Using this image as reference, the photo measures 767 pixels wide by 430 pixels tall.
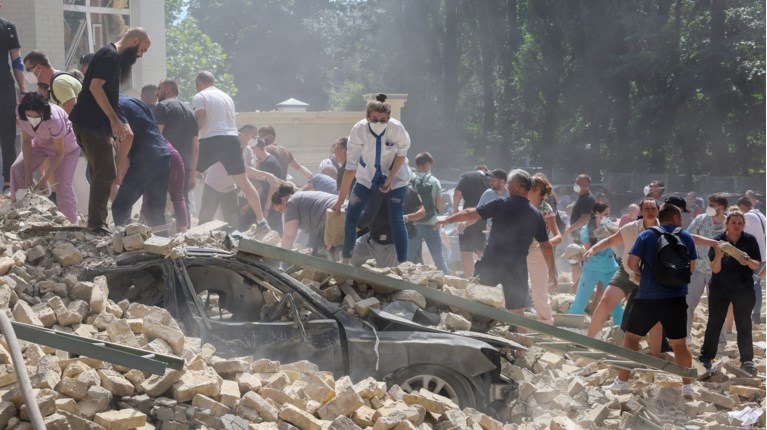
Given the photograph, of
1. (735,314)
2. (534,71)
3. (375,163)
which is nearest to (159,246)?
(375,163)

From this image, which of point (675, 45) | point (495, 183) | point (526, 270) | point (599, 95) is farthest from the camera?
point (599, 95)

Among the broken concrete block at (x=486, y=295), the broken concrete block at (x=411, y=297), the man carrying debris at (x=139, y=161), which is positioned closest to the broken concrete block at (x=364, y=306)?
the broken concrete block at (x=411, y=297)

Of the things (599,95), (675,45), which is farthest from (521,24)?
(675,45)

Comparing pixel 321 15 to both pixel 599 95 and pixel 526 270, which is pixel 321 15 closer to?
pixel 599 95

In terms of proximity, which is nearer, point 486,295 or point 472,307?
point 472,307

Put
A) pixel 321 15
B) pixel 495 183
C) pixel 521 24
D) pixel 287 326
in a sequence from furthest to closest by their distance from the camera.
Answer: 1. pixel 321 15
2. pixel 521 24
3. pixel 495 183
4. pixel 287 326

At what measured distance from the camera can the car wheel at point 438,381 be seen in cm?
698

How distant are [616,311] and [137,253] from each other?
536cm

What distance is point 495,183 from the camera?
11.5 metres

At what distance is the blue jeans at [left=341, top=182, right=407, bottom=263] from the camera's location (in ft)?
30.6

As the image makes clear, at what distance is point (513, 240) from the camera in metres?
8.98

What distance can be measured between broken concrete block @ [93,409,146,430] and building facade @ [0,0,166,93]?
42.0ft

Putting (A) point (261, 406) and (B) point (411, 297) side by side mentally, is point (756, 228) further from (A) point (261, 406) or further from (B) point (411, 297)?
(A) point (261, 406)

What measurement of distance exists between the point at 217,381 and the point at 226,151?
5034 mm
